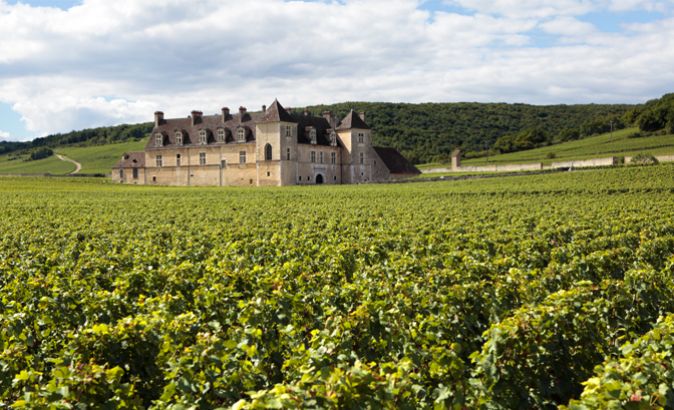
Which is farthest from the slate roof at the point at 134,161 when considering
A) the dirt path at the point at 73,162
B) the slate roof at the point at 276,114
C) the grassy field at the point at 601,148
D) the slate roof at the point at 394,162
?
the grassy field at the point at 601,148

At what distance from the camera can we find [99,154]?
151000 mm

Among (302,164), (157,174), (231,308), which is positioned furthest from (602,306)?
(157,174)

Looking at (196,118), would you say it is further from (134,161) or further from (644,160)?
(644,160)

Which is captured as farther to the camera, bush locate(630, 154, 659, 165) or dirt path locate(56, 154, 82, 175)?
dirt path locate(56, 154, 82, 175)

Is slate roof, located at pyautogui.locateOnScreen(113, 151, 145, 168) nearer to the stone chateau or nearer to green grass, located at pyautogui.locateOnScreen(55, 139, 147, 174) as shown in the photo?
the stone chateau

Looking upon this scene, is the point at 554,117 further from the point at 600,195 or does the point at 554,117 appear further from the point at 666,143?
the point at 600,195

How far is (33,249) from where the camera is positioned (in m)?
15.5

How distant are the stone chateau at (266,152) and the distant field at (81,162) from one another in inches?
1869

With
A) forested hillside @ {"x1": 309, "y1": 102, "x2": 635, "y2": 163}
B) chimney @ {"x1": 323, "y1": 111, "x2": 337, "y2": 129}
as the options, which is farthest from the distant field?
chimney @ {"x1": 323, "y1": 111, "x2": 337, "y2": 129}

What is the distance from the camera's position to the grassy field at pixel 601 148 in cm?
8553

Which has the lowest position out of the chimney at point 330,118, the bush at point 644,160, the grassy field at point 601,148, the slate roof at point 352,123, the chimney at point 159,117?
the bush at point 644,160

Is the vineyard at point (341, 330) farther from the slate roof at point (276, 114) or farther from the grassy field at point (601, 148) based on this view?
the grassy field at point (601, 148)

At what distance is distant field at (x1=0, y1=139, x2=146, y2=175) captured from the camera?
13662cm

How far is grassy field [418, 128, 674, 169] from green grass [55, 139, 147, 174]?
251ft
